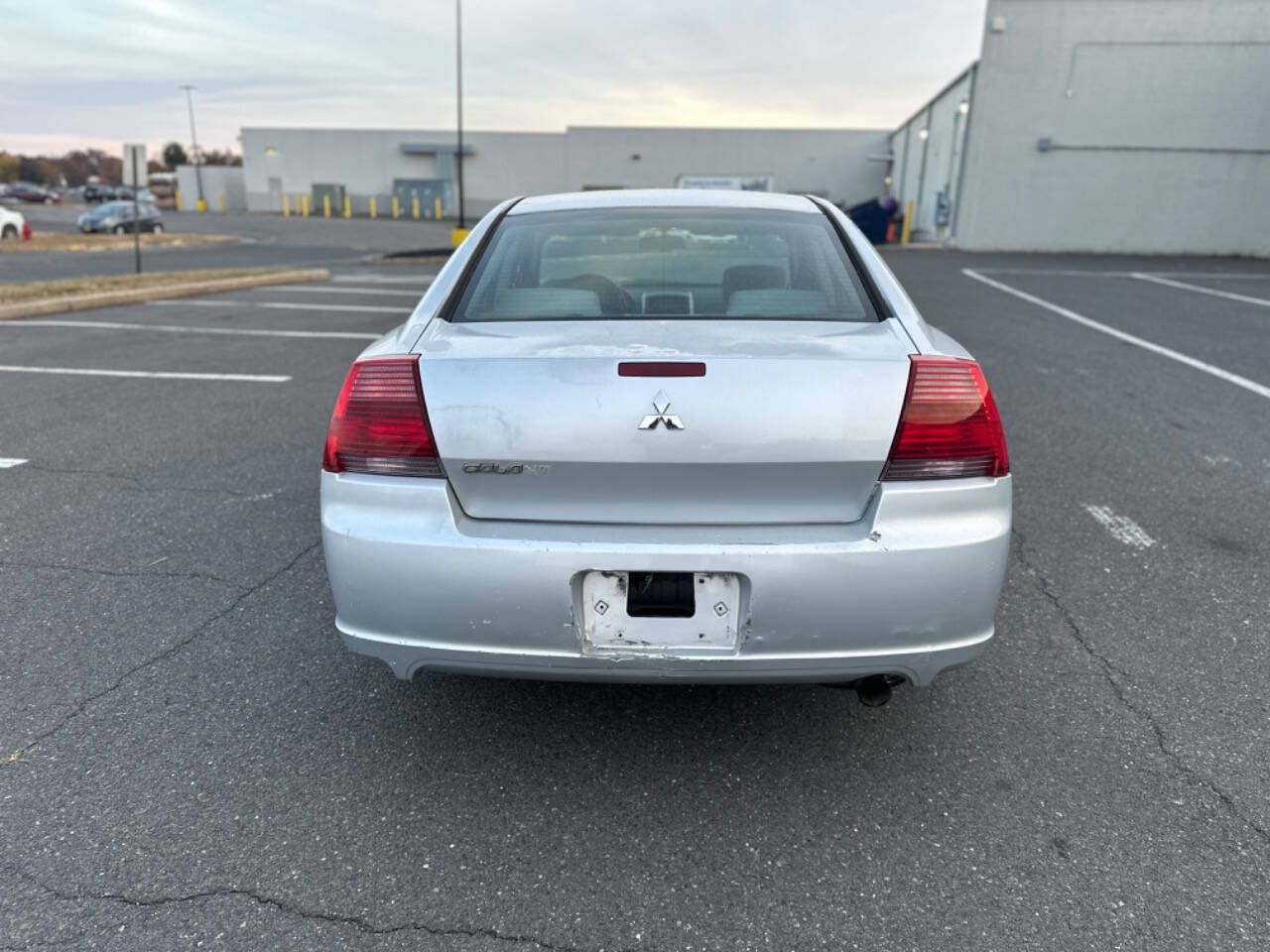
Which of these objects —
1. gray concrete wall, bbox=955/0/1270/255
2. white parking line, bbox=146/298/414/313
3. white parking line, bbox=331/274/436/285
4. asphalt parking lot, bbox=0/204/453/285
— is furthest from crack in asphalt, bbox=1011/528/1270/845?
gray concrete wall, bbox=955/0/1270/255

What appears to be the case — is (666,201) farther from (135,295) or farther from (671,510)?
(135,295)

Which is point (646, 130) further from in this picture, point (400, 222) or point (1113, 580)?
point (1113, 580)

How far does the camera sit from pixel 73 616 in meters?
3.16

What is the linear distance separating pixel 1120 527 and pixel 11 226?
108ft

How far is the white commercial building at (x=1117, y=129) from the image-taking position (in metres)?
22.9

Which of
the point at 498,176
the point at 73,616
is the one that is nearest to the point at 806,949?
the point at 73,616

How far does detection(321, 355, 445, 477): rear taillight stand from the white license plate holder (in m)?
0.48

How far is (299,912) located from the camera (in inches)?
74.4

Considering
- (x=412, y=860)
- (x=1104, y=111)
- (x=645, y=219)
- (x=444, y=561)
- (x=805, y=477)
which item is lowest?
(x=412, y=860)

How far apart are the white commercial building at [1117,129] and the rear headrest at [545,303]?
81.4 feet

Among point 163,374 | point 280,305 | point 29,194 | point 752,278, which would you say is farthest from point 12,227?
point 29,194

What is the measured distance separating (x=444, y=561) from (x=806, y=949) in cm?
114

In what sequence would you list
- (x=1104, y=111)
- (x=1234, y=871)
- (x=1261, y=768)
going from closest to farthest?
(x=1234, y=871)
(x=1261, y=768)
(x=1104, y=111)

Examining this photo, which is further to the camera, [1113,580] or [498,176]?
[498,176]
